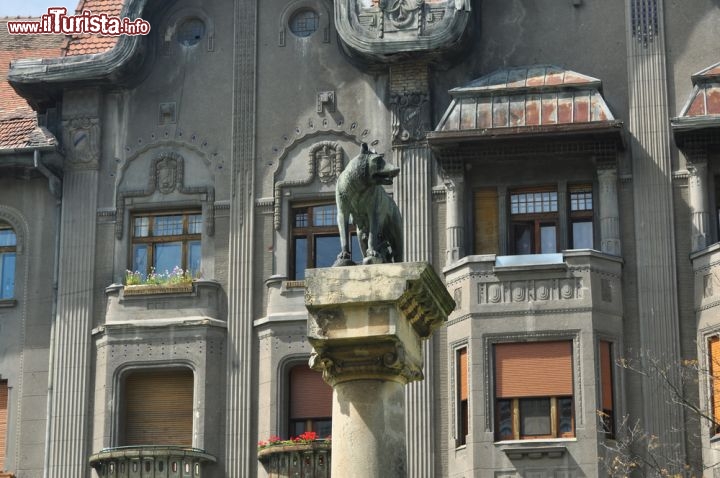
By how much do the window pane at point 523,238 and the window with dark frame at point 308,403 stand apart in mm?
5335

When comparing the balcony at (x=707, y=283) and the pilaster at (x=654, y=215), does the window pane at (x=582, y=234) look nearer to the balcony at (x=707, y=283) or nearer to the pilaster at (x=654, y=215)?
the pilaster at (x=654, y=215)

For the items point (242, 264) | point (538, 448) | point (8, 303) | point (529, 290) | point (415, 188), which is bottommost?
point (538, 448)

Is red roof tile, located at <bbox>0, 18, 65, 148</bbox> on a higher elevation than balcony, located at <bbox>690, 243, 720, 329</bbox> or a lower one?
higher

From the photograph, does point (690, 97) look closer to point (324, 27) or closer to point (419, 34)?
point (419, 34)

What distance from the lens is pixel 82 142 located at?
40.5 m

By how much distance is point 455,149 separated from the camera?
124ft

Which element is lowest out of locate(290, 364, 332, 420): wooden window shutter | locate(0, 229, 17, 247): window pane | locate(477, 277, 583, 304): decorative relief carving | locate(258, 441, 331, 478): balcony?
locate(258, 441, 331, 478): balcony

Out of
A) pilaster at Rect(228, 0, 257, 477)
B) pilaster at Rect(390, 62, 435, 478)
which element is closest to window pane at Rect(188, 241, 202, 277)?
pilaster at Rect(228, 0, 257, 477)

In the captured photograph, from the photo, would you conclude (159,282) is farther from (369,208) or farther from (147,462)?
(369,208)

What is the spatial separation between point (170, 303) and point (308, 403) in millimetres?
3973

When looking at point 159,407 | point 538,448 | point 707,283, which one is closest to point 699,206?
point 707,283

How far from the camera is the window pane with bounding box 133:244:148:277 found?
39812 millimetres

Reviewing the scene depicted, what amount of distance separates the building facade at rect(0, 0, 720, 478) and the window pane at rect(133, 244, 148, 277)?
48 mm

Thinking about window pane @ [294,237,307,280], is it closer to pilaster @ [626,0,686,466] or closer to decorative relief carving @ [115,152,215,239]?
decorative relief carving @ [115,152,215,239]
